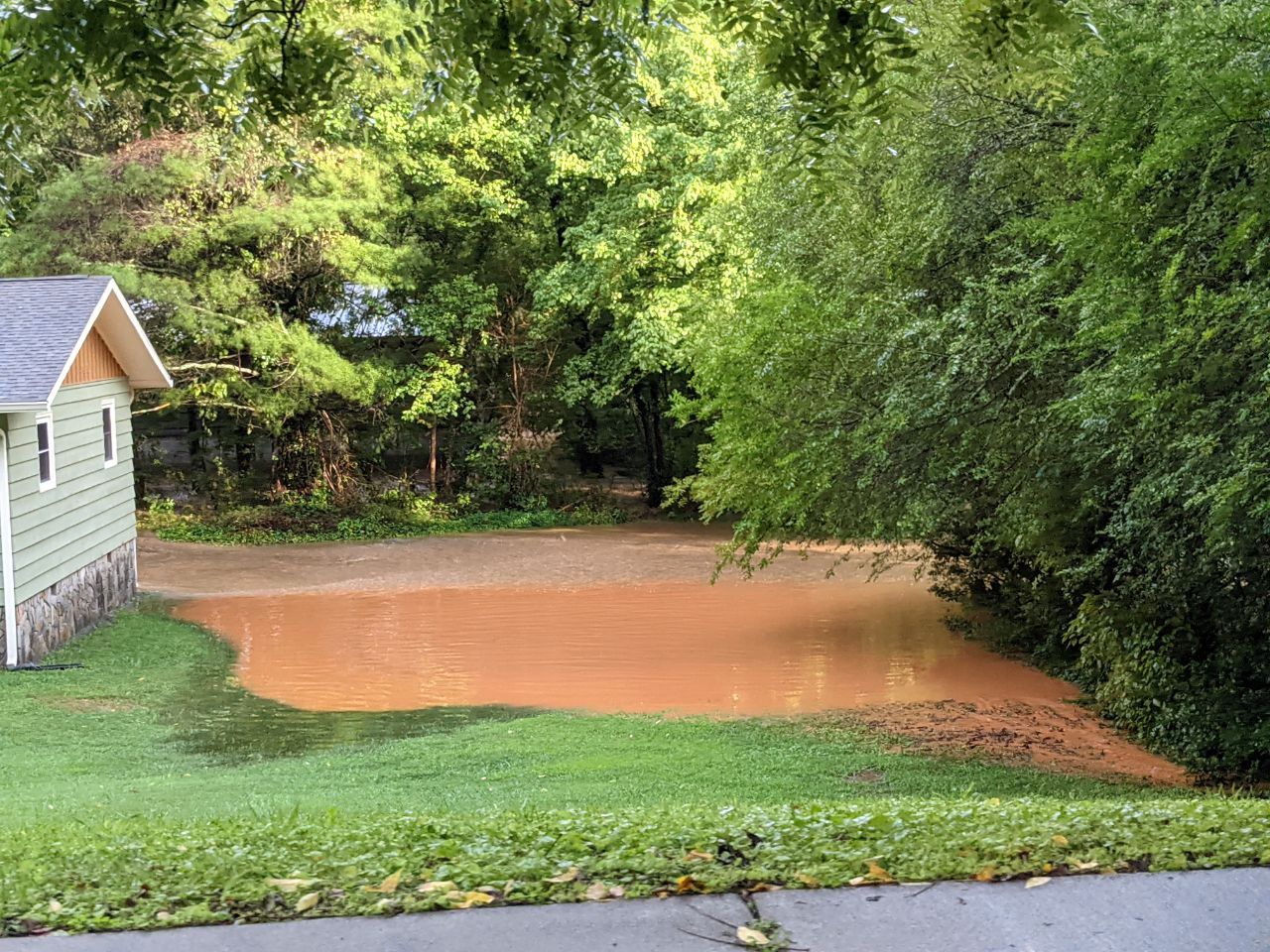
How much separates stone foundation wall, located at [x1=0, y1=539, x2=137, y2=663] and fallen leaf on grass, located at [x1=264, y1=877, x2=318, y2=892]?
39.1 ft

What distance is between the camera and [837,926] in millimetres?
3572

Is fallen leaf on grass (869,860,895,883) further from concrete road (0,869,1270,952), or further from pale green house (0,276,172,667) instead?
pale green house (0,276,172,667)

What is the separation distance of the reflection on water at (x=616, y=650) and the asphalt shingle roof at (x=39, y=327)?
4184mm

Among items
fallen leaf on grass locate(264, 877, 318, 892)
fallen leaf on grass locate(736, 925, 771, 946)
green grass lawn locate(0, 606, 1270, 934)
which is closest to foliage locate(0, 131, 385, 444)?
green grass lawn locate(0, 606, 1270, 934)

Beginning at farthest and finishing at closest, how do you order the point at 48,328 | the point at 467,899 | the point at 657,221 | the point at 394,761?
the point at 657,221 → the point at 48,328 → the point at 394,761 → the point at 467,899

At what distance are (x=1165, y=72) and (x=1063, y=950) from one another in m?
6.11

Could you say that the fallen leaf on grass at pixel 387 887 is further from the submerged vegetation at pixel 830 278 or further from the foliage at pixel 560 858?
the submerged vegetation at pixel 830 278

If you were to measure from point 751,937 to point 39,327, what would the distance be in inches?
572

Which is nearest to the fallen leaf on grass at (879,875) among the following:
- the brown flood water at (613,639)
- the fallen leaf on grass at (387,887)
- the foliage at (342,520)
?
the fallen leaf on grass at (387,887)

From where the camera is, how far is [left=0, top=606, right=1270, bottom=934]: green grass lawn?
4074mm

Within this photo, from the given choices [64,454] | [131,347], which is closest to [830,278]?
[64,454]

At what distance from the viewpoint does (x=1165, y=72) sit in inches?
304

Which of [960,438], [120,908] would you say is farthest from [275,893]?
[960,438]

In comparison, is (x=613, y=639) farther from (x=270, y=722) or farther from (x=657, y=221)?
(x=657, y=221)
